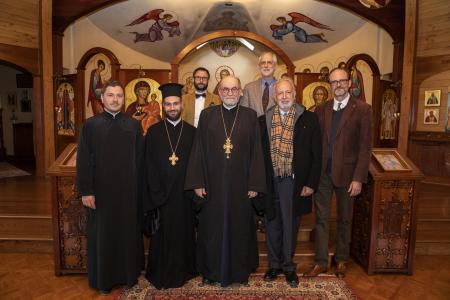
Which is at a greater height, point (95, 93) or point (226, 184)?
point (95, 93)

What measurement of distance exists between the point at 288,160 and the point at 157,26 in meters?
6.76

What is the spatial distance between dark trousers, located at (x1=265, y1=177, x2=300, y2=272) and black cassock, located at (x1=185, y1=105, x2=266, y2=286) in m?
0.20

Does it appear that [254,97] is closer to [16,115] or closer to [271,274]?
[271,274]

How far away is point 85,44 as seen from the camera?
26.4ft

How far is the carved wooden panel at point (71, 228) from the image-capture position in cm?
322

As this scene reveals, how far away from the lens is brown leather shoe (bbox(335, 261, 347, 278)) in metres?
3.22

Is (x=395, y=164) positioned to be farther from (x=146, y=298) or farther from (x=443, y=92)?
(x=443, y=92)

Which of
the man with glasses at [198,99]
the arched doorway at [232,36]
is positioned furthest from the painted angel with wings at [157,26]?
the man with glasses at [198,99]

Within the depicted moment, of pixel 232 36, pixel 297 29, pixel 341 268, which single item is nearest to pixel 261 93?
pixel 232 36

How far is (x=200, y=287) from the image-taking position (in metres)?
2.95

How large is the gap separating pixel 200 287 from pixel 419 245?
275 centimetres

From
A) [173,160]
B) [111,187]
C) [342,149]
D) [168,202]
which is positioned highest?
[342,149]

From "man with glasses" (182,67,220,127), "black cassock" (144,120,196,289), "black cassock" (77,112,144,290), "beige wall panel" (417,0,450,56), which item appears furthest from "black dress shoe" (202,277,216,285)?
"beige wall panel" (417,0,450,56)

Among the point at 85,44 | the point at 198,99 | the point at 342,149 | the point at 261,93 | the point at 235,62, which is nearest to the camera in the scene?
the point at 342,149
